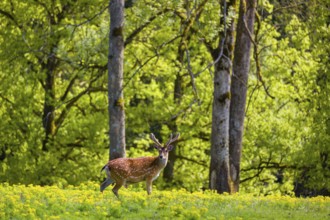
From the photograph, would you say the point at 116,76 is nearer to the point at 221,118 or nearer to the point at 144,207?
the point at 221,118

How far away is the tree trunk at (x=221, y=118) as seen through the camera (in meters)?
21.2

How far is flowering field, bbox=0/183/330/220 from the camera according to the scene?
13.3 m

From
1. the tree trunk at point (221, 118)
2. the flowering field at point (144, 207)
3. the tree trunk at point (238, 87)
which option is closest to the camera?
the flowering field at point (144, 207)

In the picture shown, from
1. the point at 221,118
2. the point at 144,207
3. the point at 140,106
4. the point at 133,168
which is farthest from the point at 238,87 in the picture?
the point at 140,106

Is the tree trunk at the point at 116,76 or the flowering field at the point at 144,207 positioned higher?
the tree trunk at the point at 116,76

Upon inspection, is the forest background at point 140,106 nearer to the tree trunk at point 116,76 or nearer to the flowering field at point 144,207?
the tree trunk at point 116,76

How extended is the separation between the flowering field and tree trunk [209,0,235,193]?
512 cm

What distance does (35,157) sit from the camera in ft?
108

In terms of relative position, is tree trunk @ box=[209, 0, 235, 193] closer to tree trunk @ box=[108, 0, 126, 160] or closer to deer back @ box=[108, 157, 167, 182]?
tree trunk @ box=[108, 0, 126, 160]

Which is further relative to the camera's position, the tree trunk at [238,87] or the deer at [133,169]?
the tree trunk at [238,87]

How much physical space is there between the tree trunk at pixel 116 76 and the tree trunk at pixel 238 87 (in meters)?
4.05

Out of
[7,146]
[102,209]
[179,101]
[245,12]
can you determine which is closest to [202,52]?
[179,101]

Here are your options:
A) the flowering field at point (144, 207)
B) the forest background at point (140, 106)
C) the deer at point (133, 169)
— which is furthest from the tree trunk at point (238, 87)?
the deer at point (133, 169)

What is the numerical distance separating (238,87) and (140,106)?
43.0ft
